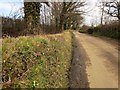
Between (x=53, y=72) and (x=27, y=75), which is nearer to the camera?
(x=27, y=75)

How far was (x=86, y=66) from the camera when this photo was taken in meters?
13.5

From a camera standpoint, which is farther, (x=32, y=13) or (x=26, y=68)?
(x=32, y=13)

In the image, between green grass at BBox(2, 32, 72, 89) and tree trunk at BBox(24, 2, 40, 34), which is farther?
tree trunk at BBox(24, 2, 40, 34)

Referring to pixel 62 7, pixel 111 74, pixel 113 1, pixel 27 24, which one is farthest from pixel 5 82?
pixel 113 1

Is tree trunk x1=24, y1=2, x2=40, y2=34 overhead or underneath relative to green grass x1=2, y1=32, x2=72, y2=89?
overhead

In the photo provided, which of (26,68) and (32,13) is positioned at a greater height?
(32,13)

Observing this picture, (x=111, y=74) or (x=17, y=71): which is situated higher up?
(x=17, y=71)

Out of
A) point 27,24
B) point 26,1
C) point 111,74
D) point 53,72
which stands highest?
point 26,1

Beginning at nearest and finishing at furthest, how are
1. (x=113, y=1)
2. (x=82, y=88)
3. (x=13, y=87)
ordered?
(x=13, y=87)
(x=82, y=88)
(x=113, y=1)

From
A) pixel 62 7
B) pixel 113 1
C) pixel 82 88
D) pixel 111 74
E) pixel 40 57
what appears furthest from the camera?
pixel 113 1

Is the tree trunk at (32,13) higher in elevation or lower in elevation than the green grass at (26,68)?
higher

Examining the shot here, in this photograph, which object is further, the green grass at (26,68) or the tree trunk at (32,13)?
the tree trunk at (32,13)

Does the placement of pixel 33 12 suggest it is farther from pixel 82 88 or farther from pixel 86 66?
pixel 82 88

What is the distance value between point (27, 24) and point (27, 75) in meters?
11.2
